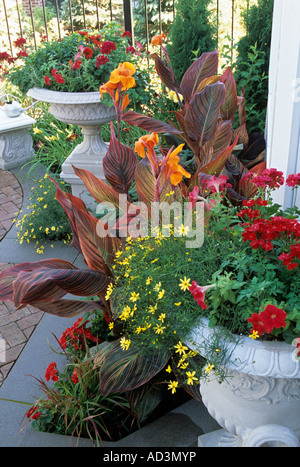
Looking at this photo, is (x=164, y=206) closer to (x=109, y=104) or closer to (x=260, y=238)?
(x=260, y=238)

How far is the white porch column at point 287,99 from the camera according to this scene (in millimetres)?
2008

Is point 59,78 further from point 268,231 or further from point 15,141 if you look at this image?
point 268,231

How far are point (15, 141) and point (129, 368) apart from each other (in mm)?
3227

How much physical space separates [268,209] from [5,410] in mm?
1481

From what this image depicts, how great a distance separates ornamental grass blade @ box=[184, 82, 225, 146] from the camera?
254cm

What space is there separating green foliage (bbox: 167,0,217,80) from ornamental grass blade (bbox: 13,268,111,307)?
2.47 m

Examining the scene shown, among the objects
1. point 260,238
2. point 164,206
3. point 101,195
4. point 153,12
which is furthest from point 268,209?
point 153,12

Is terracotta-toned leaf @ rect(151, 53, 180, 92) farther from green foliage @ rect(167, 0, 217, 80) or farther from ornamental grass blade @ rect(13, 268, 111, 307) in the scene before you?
ornamental grass blade @ rect(13, 268, 111, 307)

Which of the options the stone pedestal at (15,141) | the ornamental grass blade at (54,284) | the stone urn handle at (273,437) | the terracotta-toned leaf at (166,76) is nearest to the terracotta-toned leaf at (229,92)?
the terracotta-toned leaf at (166,76)

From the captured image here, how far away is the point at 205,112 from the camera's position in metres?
2.60

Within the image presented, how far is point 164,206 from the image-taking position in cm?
209

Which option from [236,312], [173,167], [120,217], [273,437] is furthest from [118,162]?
[273,437]

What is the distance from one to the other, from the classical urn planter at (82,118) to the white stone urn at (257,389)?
7.32 feet

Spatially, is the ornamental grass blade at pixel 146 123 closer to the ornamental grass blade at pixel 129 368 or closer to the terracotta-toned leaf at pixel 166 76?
the terracotta-toned leaf at pixel 166 76
